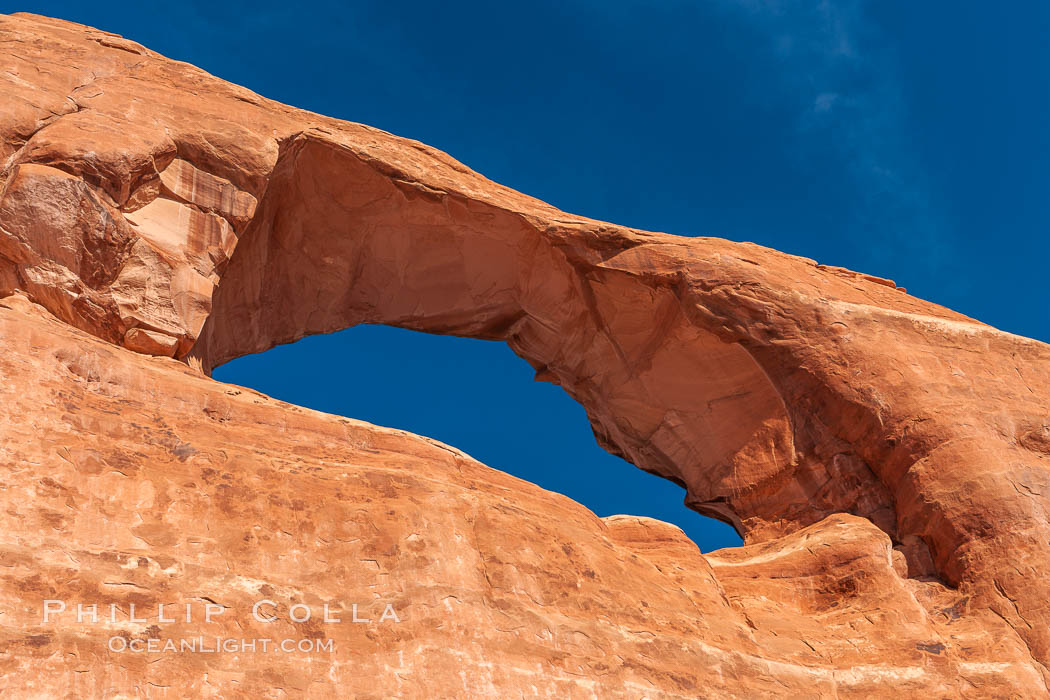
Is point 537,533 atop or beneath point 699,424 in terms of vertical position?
beneath

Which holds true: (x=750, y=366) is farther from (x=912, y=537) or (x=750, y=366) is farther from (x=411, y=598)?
(x=411, y=598)

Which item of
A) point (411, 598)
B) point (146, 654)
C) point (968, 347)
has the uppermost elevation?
point (968, 347)

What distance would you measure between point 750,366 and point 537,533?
16.4 feet

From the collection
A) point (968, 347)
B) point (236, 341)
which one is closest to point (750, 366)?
point (968, 347)

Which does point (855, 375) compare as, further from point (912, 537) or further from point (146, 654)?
point (146, 654)

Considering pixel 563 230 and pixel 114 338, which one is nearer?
pixel 114 338

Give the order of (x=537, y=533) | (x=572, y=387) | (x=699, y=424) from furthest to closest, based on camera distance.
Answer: (x=572, y=387), (x=699, y=424), (x=537, y=533)

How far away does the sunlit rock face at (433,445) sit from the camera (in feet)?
25.0

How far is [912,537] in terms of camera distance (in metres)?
11.9

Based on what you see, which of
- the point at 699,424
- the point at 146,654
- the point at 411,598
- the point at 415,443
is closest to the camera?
the point at 146,654

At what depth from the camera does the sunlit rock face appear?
7.61 m

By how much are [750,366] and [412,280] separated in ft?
15.0

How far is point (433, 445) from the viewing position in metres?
10.2

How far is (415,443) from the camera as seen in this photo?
33.0 ft
